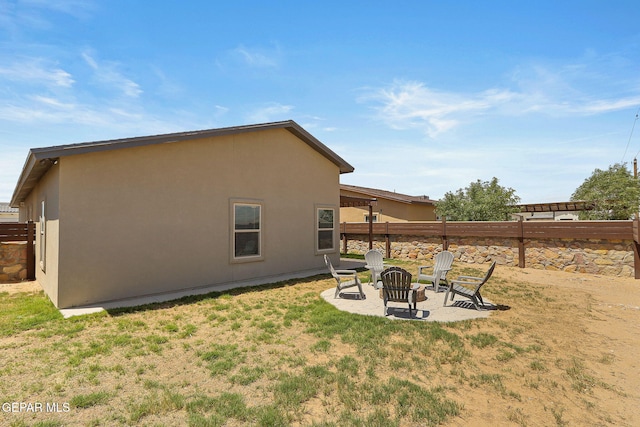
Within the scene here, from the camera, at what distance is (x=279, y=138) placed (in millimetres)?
11008

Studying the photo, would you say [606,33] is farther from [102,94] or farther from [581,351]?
[102,94]

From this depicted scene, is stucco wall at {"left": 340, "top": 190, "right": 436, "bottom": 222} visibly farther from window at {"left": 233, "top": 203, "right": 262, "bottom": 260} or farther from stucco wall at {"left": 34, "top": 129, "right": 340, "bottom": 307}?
window at {"left": 233, "top": 203, "right": 262, "bottom": 260}

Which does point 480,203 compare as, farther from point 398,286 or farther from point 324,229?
point 398,286

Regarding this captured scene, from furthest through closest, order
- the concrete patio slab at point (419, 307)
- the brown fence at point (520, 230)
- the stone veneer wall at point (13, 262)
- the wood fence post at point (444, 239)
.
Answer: the wood fence post at point (444, 239) < the brown fence at point (520, 230) < the stone veneer wall at point (13, 262) < the concrete patio slab at point (419, 307)

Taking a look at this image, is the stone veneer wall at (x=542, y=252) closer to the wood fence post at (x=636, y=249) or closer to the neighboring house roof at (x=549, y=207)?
the wood fence post at (x=636, y=249)

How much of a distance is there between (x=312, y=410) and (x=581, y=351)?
4.44 meters

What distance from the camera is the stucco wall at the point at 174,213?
273 inches

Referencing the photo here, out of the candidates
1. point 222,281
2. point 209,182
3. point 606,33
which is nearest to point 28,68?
Result: point 209,182

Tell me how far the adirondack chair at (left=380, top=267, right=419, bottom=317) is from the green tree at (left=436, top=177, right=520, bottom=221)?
15124 mm

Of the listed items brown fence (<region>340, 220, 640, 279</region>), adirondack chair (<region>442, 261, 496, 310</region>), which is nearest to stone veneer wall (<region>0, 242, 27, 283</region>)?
adirondack chair (<region>442, 261, 496, 310</region>)

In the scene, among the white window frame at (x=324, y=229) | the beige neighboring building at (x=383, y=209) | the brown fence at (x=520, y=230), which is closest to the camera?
the brown fence at (x=520, y=230)

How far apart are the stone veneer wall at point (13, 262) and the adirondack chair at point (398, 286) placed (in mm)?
11855

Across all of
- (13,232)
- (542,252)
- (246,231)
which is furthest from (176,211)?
(542,252)

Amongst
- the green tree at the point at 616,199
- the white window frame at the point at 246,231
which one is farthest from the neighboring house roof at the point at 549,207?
the white window frame at the point at 246,231
